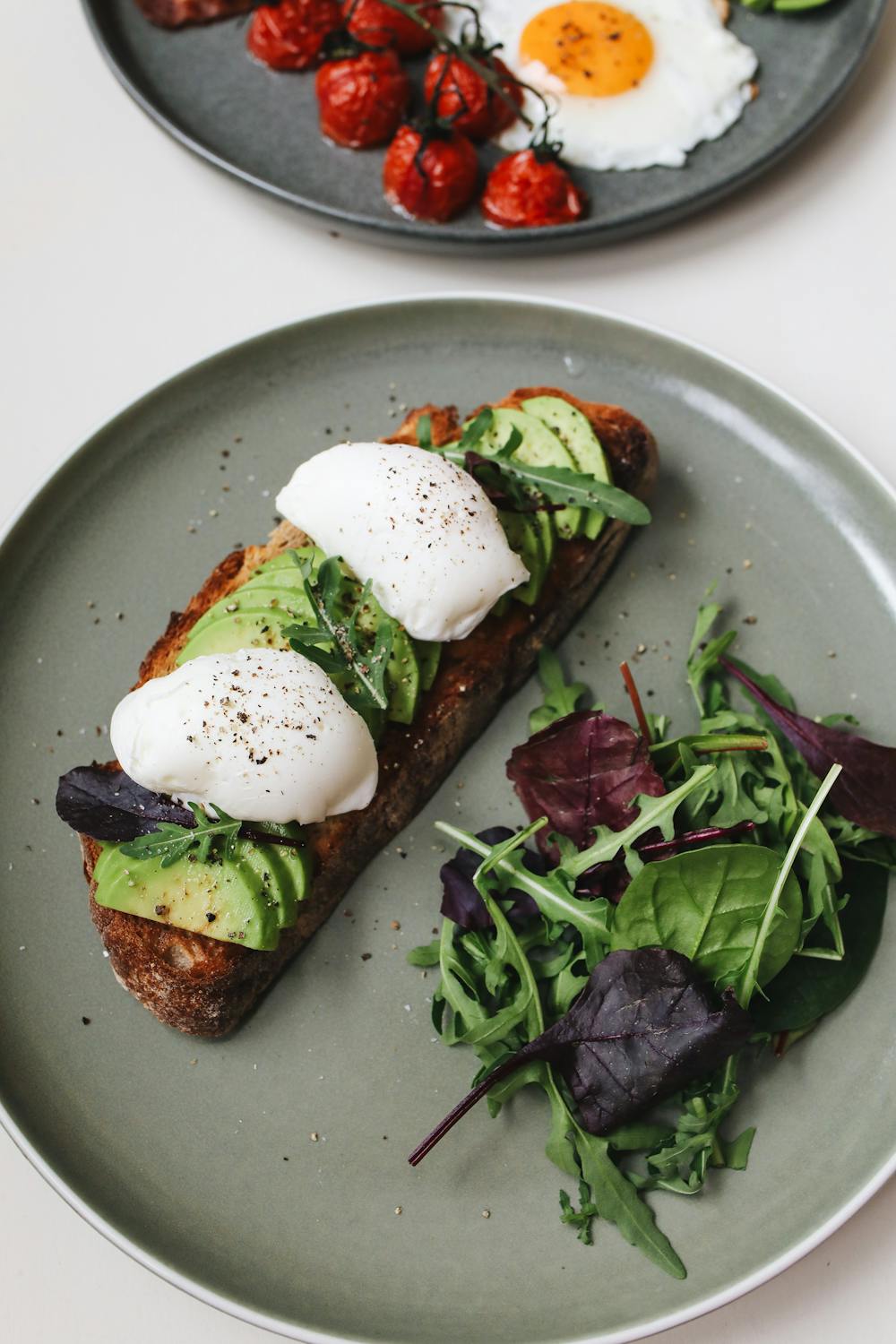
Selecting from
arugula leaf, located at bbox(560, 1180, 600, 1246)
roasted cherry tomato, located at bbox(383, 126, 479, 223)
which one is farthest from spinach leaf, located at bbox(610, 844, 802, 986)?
roasted cherry tomato, located at bbox(383, 126, 479, 223)

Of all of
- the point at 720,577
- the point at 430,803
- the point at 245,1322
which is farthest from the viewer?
the point at 720,577

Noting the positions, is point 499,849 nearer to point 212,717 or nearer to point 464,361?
point 212,717

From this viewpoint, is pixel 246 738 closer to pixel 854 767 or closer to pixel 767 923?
pixel 767 923

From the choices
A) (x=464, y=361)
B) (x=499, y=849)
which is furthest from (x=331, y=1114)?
(x=464, y=361)

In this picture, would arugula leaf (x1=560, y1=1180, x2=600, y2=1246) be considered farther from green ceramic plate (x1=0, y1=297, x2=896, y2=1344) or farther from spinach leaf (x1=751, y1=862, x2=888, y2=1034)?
spinach leaf (x1=751, y1=862, x2=888, y2=1034)

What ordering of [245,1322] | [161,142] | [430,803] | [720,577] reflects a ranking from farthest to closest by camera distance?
[161,142] < [720,577] < [430,803] < [245,1322]

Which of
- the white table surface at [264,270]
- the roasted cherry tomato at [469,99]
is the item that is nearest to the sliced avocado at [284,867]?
→ the white table surface at [264,270]
